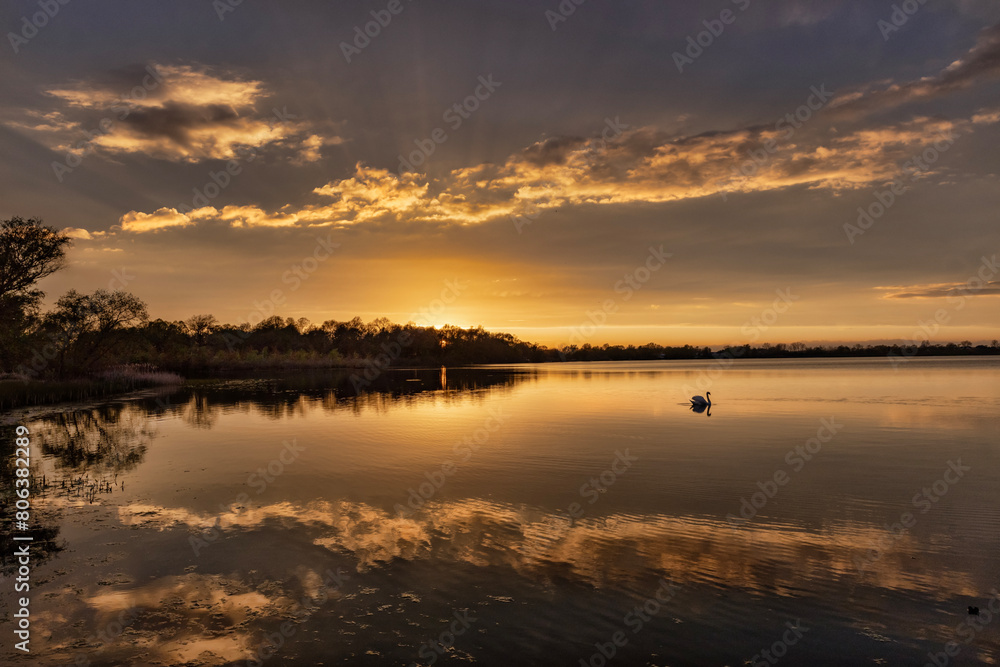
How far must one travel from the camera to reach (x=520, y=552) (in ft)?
35.5

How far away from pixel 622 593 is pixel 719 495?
790 centimetres

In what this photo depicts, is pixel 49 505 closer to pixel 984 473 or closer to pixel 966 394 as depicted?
pixel 984 473

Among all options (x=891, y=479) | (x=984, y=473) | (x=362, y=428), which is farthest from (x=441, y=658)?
(x=362, y=428)

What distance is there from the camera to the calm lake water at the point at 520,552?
24.2 feet

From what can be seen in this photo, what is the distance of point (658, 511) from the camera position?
1380cm

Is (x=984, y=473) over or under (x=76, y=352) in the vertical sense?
under

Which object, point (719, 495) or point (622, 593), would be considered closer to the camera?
point (622, 593)

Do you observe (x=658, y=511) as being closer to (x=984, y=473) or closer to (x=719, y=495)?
(x=719, y=495)

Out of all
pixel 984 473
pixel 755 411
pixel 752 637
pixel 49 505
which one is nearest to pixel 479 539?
pixel 752 637

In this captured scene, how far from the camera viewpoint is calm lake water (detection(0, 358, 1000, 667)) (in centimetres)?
737

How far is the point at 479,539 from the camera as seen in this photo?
1162 centimetres

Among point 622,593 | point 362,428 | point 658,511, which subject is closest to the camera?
point 622,593

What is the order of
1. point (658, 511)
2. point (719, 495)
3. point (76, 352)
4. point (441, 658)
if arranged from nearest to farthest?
point (441, 658), point (658, 511), point (719, 495), point (76, 352)

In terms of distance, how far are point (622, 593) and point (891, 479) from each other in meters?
13.9
